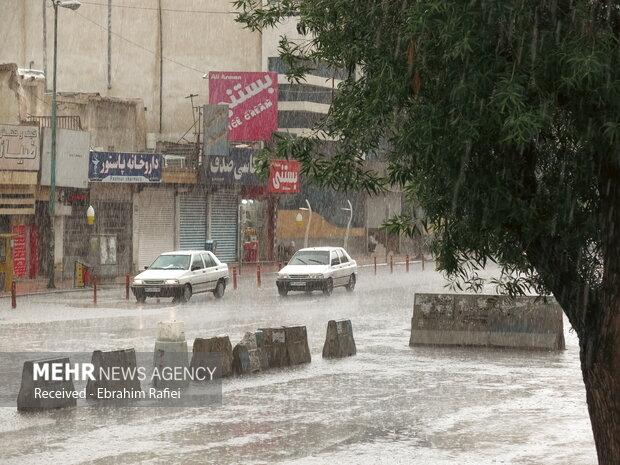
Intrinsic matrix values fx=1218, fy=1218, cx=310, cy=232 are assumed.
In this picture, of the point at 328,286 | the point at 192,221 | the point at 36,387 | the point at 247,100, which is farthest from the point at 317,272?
the point at 36,387

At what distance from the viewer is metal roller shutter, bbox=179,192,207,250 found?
56594mm

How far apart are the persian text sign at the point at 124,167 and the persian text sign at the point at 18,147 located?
404cm

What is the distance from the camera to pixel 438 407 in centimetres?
1568

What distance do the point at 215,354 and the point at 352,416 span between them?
3.74 metres

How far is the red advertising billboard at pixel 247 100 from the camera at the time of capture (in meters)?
56.4

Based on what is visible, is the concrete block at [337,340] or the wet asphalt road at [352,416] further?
the concrete block at [337,340]

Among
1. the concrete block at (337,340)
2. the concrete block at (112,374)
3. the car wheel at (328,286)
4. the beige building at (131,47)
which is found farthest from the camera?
the beige building at (131,47)

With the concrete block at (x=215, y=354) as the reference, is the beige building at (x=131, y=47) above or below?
above

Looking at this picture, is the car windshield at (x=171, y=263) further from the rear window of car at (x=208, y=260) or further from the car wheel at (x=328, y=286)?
the car wheel at (x=328, y=286)

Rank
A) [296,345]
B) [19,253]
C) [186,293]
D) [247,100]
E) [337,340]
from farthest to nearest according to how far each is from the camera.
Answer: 1. [247,100]
2. [19,253]
3. [186,293]
4. [337,340]
5. [296,345]

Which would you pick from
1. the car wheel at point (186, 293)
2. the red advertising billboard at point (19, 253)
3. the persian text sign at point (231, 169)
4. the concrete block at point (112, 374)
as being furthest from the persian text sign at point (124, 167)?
the concrete block at point (112, 374)

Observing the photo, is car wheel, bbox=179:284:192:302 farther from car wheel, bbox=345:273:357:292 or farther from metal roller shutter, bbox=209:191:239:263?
metal roller shutter, bbox=209:191:239:263

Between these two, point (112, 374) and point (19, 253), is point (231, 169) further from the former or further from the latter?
point (112, 374)

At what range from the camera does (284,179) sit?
61.2 meters
